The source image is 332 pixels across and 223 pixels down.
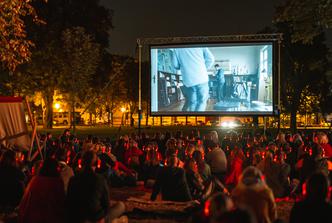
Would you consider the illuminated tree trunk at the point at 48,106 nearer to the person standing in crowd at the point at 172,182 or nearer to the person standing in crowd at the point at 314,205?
the person standing in crowd at the point at 172,182

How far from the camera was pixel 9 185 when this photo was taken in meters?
8.34

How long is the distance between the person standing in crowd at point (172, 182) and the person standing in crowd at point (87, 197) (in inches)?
102

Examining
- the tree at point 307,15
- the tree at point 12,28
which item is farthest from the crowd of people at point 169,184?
the tree at point 307,15

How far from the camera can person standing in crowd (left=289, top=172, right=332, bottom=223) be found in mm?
4562

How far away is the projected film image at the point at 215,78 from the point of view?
2242cm

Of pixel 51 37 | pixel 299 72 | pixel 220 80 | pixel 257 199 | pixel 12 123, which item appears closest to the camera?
pixel 257 199

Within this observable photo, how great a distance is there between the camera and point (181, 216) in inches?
332

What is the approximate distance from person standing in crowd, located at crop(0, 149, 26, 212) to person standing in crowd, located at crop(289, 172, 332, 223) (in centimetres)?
524

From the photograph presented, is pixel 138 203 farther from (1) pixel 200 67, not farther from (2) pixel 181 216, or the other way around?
(1) pixel 200 67

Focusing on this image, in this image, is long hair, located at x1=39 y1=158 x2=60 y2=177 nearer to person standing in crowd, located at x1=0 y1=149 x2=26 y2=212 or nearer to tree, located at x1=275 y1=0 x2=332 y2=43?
person standing in crowd, located at x1=0 y1=149 x2=26 y2=212

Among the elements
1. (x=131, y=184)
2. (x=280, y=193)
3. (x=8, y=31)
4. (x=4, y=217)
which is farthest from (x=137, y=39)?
(x=4, y=217)

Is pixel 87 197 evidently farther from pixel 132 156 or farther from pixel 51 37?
pixel 51 37

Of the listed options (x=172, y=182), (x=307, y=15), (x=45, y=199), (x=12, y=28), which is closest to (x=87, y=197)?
(x=45, y=199)

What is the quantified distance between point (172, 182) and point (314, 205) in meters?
4.45
